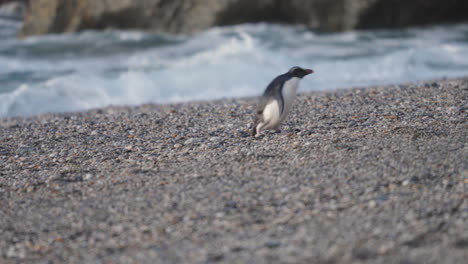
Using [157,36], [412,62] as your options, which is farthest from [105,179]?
[157,36]

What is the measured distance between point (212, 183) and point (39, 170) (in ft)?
5.35

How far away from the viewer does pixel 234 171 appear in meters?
3.97

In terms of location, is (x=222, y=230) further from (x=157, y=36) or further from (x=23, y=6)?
(x=23, y=6)

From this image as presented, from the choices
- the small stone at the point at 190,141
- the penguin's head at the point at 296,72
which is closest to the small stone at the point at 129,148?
the small stone at the point at 190,141

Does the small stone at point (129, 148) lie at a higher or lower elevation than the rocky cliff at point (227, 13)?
lower

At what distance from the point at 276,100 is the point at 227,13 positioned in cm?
1054

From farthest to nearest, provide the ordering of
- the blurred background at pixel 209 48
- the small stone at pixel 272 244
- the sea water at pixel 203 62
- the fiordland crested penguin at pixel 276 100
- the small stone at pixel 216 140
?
the blurred background at pixel 209 48 < the sea water at pixel 203 62 < the small stone at pixel 216 140 < the fiordland crested penguin at pixel 276 100 < the small stone at pixel 272 244

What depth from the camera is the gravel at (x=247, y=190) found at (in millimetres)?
2801

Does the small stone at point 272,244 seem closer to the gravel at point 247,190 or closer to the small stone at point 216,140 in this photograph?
the gravel at point 247,190

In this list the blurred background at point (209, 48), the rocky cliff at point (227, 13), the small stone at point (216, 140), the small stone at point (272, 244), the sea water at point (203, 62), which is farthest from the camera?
the rocky cliff at point (227, 13)

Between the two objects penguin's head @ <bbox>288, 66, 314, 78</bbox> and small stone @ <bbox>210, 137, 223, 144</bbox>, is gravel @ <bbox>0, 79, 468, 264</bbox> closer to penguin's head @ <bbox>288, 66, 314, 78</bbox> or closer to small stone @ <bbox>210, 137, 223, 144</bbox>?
small stone @ <bbox>210, 137, 223, 144</bbox>

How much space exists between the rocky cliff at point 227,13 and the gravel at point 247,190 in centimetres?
927

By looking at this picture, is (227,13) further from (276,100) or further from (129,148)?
(276,100)

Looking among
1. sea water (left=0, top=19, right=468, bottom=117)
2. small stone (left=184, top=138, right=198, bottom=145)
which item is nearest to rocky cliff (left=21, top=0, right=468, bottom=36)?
sea water (left=0, top=19, right=468, bottom=117)
